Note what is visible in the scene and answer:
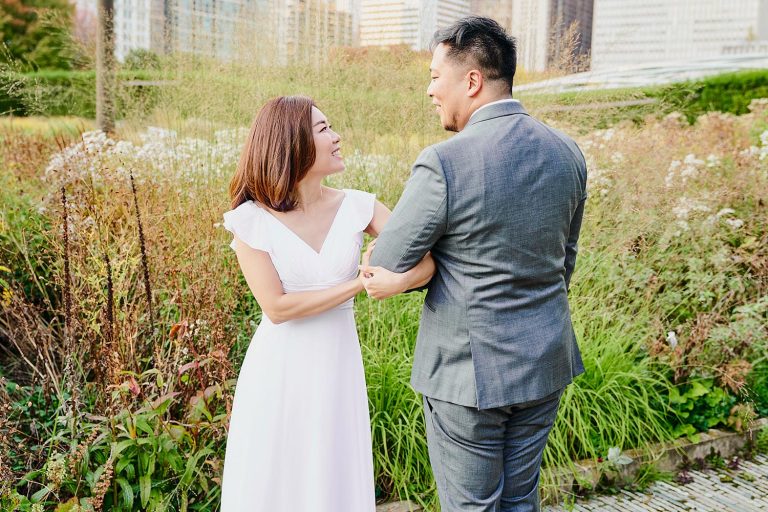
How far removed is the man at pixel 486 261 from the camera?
184cm

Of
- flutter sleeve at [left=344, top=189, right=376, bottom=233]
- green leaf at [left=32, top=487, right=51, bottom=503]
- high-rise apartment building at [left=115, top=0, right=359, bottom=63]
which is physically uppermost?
high-rise apartment building at [left=115, top=0, right=359, bottom=63]

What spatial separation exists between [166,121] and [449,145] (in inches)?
149

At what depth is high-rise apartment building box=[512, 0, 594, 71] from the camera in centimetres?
546

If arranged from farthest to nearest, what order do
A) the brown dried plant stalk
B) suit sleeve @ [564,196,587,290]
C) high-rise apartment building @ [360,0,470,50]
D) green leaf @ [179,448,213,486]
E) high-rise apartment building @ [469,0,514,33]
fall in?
high-rise apartment building @ [469,0,514,33] → high-rise apartment building @ [360,0,470,50] → the brown dried plant stalk → green leaf @ [179,448,213,486] → suit sleeve @ [564,196,587,290]

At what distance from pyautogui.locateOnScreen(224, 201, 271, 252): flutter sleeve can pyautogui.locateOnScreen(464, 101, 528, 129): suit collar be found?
0.74 metres

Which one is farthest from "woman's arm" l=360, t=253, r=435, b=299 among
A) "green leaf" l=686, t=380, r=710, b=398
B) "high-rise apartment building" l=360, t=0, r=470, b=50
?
"high-rise apartment building" l=360, t=0, r=470, b=50

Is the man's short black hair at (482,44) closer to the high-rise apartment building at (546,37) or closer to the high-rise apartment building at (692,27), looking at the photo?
the high-rise apartment building at (546,37)

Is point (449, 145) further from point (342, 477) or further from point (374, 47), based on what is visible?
point (374, 47)

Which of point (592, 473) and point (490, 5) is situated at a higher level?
point (490, 5)

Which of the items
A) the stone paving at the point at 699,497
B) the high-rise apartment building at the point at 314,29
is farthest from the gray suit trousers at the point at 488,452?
the high-rise apartment building at the point at 314,29

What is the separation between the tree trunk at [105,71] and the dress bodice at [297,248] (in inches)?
165

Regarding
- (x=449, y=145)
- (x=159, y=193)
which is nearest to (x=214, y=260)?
(x=159, y=193)

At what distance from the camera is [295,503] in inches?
92.8

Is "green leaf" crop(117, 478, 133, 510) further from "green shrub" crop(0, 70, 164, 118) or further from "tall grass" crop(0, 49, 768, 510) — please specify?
"green shrub" crop(0, 70, 164, 118)
